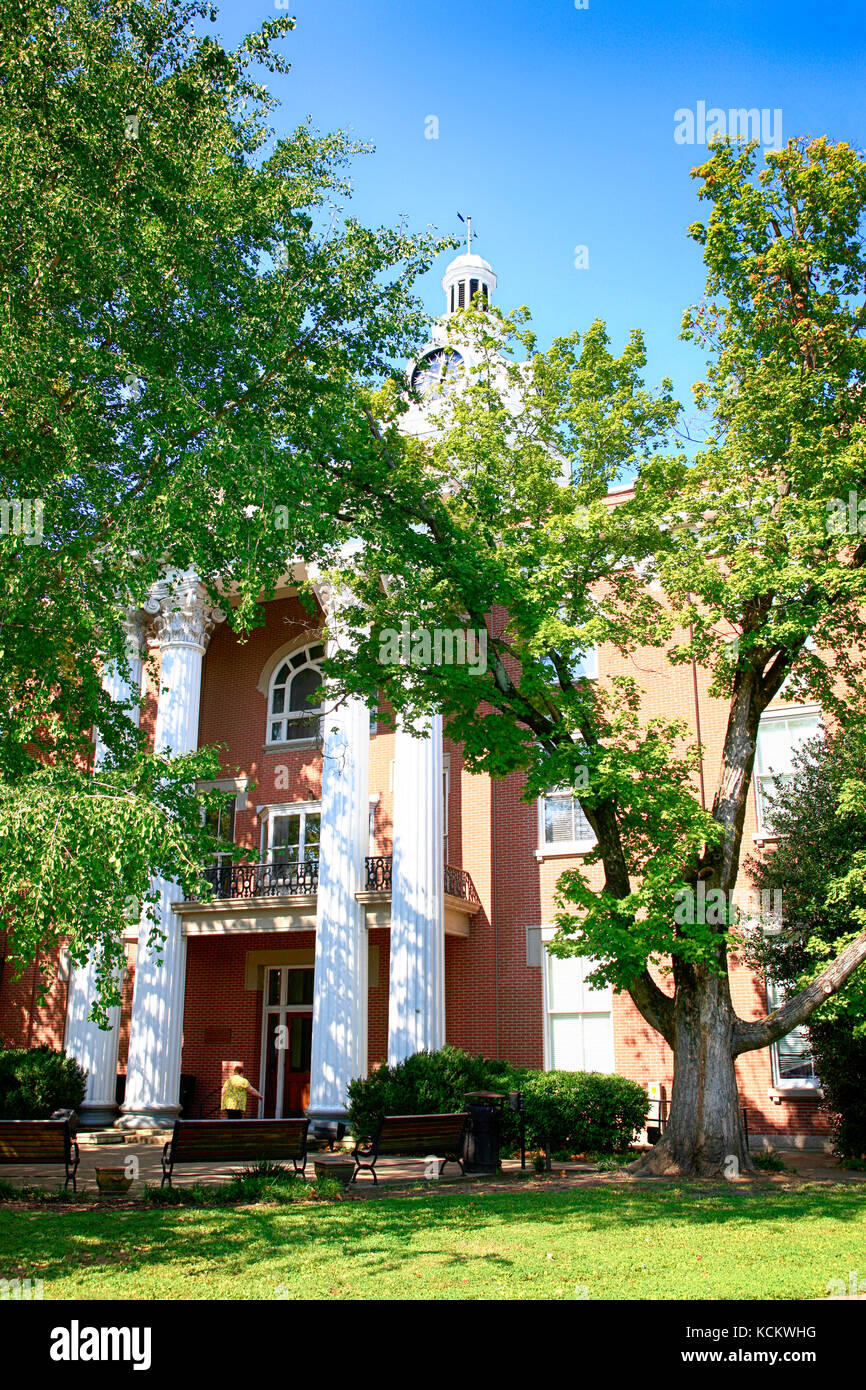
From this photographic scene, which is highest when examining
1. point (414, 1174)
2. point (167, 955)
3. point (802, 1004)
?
point (167, 955)

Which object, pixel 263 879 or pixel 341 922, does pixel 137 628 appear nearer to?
pixel 263 879

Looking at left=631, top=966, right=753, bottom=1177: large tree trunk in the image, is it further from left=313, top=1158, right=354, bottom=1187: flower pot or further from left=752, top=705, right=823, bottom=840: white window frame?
left=752, top=705, right=823, bottom=840: white window frame

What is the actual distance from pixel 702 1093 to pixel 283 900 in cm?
1105

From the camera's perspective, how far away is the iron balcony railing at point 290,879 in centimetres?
2198

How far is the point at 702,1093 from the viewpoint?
13.7m

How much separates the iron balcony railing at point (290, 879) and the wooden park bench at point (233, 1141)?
26.1ft

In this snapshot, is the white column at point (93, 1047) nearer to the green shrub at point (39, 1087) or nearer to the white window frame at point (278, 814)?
the green shrub at point (39, 1087)

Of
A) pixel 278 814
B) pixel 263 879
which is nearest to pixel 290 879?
pixel 263 879

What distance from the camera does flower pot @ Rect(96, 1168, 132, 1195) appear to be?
1212cm

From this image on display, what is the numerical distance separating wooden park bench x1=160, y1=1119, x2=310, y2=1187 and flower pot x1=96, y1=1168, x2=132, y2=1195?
477 millimetres

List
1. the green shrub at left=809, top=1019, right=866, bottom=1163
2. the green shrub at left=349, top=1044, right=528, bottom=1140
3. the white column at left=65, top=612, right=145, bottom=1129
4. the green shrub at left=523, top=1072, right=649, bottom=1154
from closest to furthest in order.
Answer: the green shrub at left=809, top=1019, right=866, bottom=1163, the green shrub at left=349, top=1044, right=528, bottom=1140, the green shrub at left=523, top=1072, right=649, bottom=1154, the white column at left=65, top=612, right=145, bottom=1129

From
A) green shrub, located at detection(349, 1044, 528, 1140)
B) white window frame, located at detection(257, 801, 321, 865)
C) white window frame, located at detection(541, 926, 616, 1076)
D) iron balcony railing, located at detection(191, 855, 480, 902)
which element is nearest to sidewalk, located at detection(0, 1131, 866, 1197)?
green shrub, located at detection(349, 1044, 528, 1140)

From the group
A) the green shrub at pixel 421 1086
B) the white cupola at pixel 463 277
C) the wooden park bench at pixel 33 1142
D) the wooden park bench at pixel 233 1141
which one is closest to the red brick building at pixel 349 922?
the green shrub at pixel 421 1086
